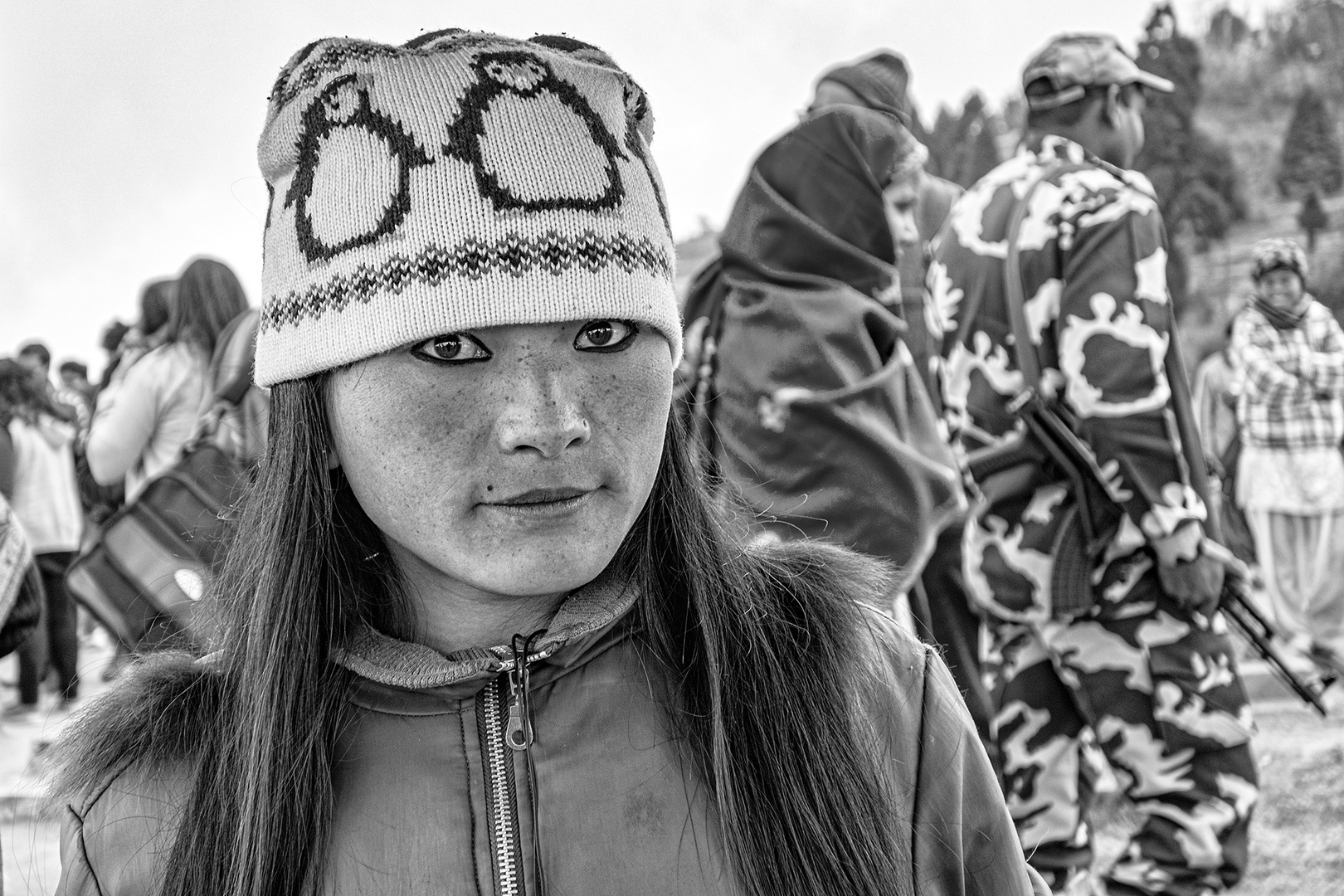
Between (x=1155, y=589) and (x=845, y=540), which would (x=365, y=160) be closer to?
(x=845, y=540)

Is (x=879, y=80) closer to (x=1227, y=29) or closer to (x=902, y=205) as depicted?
(x=902, y=205)

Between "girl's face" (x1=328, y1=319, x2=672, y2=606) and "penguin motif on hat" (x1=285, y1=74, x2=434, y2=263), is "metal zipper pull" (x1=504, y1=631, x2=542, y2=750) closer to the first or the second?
"girl's face" (x1=328, y1=319, x2=672, y2=606)

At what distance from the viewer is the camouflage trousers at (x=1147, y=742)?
284 cm

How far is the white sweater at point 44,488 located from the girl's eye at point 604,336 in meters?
5.97

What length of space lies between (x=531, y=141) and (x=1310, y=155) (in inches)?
1125

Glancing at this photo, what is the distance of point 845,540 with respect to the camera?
268 cm

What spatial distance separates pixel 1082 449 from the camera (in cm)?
292

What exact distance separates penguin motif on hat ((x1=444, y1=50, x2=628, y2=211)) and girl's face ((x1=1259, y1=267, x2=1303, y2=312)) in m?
5.50

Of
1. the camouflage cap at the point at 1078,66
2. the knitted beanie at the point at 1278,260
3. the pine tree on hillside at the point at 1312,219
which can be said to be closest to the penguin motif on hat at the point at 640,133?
the camouflage cap at the point at 1078,66

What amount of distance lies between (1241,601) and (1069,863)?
2.58 ft

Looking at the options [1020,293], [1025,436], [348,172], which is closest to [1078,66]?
[1020,293]

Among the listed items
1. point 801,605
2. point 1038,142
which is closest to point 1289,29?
point 1038,142

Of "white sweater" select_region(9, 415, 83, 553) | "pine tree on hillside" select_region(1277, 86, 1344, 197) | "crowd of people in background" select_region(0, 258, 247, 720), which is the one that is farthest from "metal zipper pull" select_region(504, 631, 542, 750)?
"pine tree on hillside" select_region(1277, 86, 1344, 197)

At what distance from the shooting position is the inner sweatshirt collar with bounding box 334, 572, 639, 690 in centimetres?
121
